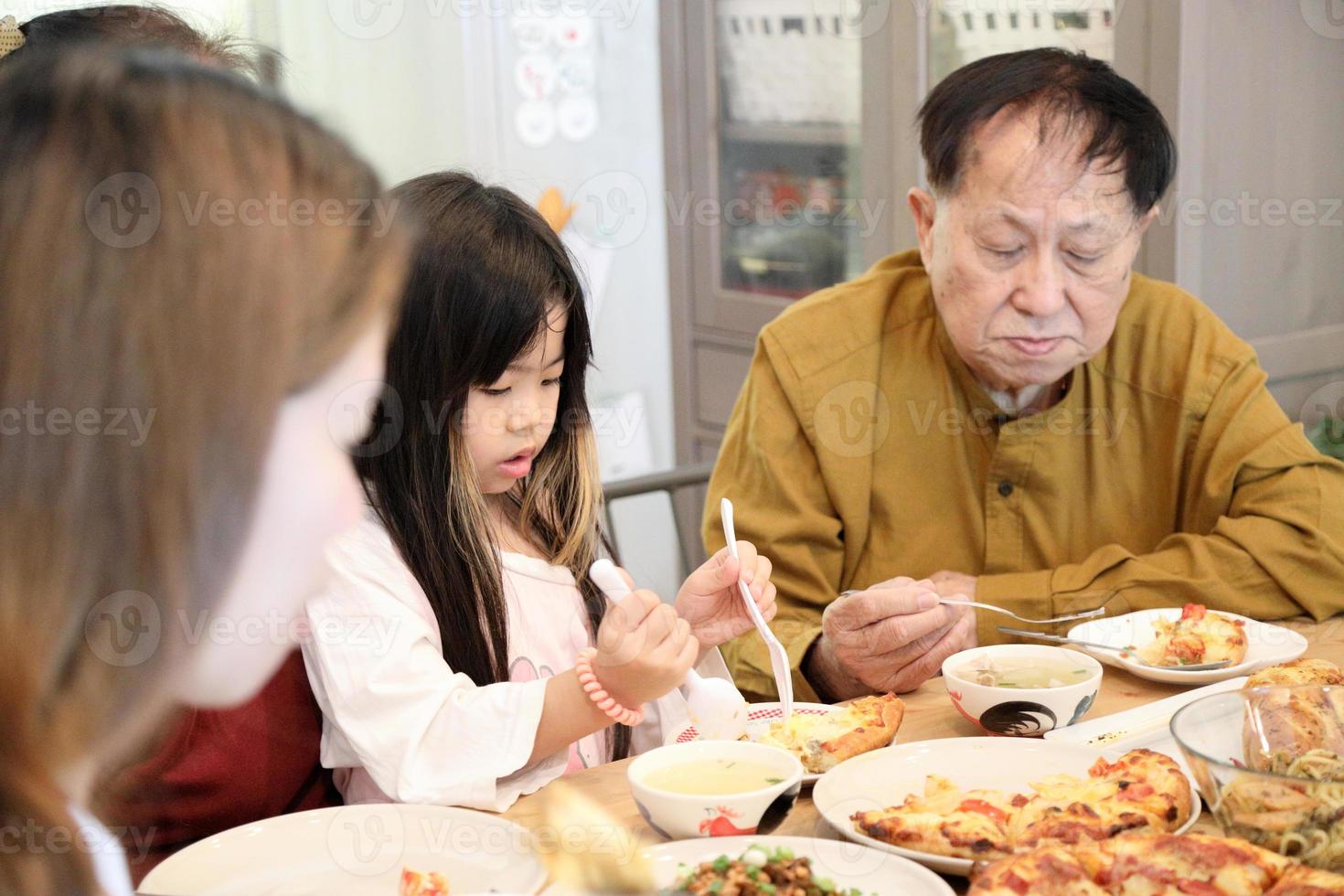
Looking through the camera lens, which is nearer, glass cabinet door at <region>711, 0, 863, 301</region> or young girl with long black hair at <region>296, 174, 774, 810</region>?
young girl with long black hair at <region>296, 174, 774, 810</region>

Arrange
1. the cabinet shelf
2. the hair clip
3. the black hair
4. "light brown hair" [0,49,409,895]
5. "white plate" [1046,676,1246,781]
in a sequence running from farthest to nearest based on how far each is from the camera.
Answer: the cabinet shelf
the black hair
the hair clip
"white plate" [1046,676,1246,781]
"light brown hair" [0,49,409,895]

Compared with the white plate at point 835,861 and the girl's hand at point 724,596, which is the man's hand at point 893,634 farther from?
the white plate at point 835,861

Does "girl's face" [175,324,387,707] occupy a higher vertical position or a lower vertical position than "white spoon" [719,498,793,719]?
higher

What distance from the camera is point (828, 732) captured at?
43.4 inches

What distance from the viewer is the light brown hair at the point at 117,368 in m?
0.52

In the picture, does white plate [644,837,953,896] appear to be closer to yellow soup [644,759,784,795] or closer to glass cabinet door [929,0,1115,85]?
yellow soup [644,759,784,795]

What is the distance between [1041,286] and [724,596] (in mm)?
576

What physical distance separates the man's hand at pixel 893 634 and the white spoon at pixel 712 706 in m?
0.21

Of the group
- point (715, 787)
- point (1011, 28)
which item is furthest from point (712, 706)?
point (1011, 28)

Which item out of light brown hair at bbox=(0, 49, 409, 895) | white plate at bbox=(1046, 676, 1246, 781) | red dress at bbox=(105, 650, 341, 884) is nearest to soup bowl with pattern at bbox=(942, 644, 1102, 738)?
white plate at bbox=(1046, 676, 1246, 781)

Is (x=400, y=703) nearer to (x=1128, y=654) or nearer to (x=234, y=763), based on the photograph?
(x=234, y=763)

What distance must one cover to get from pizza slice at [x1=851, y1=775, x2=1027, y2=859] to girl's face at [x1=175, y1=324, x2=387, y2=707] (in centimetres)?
44

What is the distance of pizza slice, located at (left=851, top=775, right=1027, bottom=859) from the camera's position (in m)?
0.87

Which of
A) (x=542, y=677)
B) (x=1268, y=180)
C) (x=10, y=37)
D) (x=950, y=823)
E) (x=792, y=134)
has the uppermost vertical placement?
(x=10, y=37)
